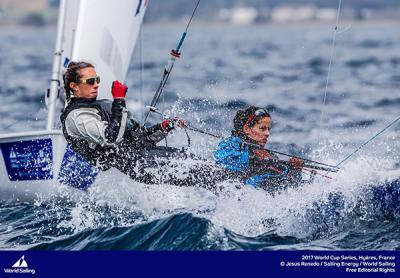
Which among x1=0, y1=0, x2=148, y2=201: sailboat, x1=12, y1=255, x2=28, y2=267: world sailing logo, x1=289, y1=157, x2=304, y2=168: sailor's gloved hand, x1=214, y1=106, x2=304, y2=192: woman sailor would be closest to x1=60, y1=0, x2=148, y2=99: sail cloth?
x1=0, y1=0, x2=148, y2=201: sailboat

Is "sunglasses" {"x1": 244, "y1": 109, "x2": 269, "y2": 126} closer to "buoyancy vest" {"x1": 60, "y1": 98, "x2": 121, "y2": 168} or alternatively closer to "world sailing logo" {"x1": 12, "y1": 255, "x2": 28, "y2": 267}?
"buoyancy vest" {"x1": 60, "y1": 98, "x2": 121, "y2": 168}

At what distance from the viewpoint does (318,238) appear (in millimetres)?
3510

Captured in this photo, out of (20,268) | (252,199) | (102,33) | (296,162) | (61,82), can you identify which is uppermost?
(102,33)

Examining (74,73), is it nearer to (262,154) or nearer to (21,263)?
(262,154)

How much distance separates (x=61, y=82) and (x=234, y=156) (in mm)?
1476

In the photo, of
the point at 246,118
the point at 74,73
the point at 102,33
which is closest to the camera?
the point at 74,73

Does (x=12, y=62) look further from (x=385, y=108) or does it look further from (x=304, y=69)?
(x=385, y=108)

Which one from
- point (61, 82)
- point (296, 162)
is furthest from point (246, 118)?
point (61, 82)

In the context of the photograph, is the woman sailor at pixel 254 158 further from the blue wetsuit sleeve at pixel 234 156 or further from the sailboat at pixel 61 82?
the sailboat at pixel 61 82

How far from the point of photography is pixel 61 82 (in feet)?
16.5

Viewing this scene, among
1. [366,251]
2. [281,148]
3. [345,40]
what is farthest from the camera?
[345,40]

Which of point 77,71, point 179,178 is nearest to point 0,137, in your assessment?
point 77,71

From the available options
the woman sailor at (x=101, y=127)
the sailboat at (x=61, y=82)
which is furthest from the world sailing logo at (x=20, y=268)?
the sailboat at (x=61, y=82)

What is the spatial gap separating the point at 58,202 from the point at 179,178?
709 mm
